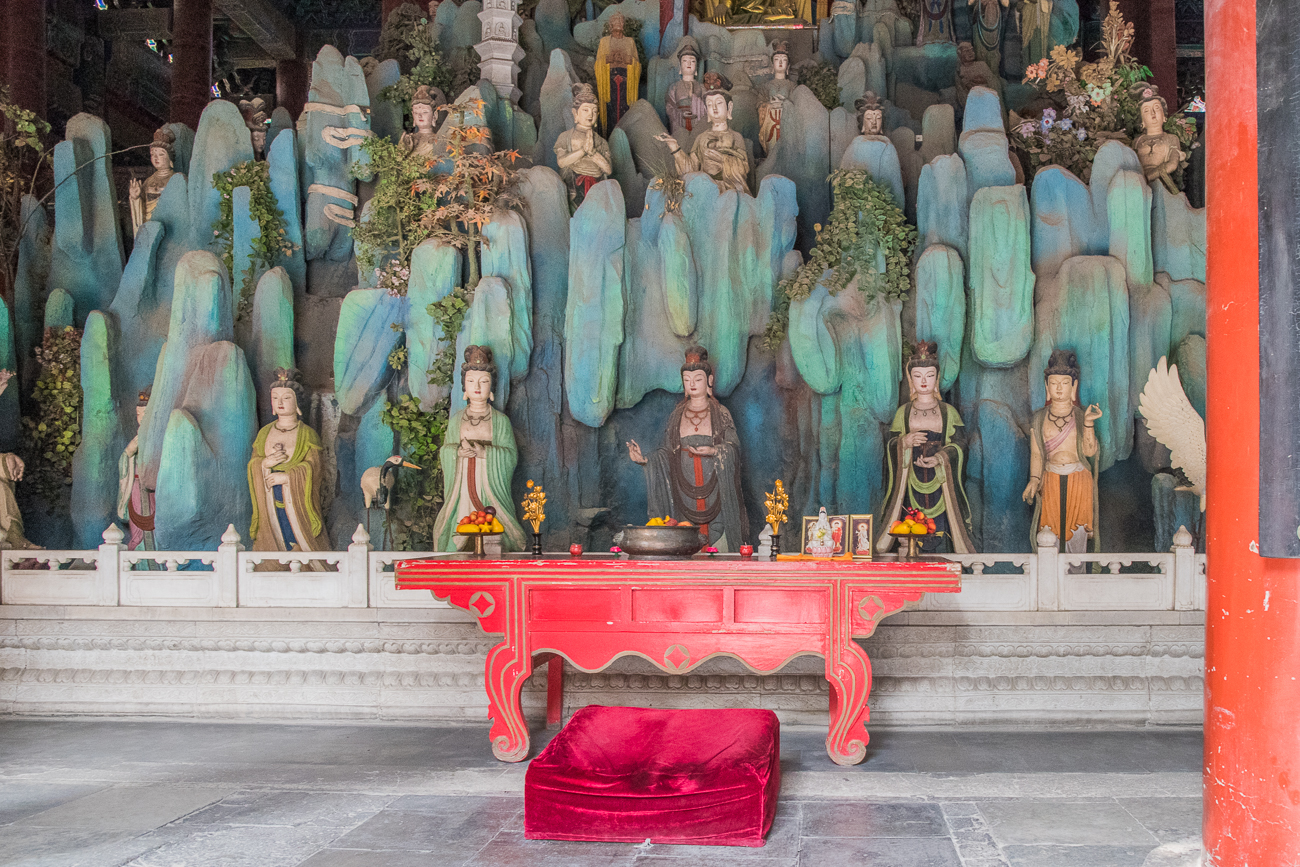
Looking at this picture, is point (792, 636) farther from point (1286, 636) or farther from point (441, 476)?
point (441, 476)

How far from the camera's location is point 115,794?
17.0ft

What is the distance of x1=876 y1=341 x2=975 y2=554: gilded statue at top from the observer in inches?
338

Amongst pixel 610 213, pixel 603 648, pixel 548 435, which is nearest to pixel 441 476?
pixel 548 435

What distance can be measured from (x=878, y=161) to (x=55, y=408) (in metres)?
8.04

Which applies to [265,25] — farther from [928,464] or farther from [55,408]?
[928,464]

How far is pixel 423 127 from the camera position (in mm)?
10281

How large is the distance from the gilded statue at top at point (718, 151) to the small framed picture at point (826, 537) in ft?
15.4

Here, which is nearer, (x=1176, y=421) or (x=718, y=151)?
(x=1176, y=421)

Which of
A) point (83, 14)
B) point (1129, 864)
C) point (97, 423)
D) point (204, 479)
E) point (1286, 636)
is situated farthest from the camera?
point (83, 14)

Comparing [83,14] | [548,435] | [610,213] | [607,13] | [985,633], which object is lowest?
[985,633]

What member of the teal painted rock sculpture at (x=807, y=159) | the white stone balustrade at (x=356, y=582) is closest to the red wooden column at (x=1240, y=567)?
the white stone balustrade at (x=356, y=582)

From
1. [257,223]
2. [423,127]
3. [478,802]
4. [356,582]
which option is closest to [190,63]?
[257,223]

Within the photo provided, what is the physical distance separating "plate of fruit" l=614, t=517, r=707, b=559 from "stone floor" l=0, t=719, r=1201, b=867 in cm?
126

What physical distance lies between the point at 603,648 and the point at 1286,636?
315 centimetres
